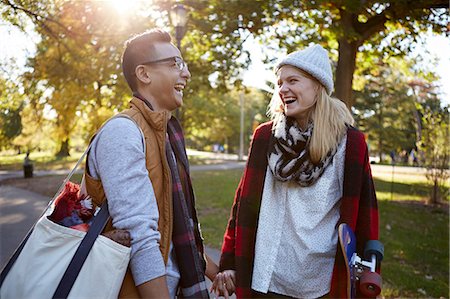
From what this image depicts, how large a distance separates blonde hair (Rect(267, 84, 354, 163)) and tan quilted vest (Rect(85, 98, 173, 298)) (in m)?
0.85

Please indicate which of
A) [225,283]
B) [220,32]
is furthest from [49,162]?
[225,283]

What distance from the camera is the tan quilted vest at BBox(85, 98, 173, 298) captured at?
1684 millimetres

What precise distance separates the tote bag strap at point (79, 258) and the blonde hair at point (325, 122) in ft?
3.74

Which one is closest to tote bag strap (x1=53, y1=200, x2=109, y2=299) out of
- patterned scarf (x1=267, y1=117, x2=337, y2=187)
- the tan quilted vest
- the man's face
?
the tan quilted vest

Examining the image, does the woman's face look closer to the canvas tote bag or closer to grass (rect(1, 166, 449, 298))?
the canvas tote bag

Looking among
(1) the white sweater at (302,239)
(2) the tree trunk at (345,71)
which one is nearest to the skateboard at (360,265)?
(1) the white sweater at (302,239)

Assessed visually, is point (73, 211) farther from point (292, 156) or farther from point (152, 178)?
point (292, 156)

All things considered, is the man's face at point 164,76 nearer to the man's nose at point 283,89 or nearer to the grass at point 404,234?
the man's nose at point 283,89

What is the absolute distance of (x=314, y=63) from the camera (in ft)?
7.64

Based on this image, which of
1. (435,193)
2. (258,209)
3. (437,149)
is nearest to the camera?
(258,209)

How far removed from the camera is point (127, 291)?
1.61m

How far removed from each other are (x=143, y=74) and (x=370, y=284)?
141 cm

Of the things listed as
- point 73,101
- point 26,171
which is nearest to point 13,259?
point 73,101

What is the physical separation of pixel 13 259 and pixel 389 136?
3597 centimetres
